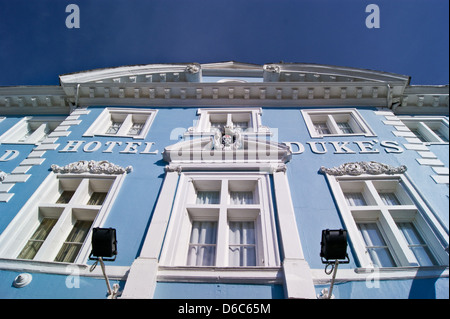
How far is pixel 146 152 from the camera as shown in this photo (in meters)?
9.96

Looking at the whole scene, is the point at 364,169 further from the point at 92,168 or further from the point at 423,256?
the point at 92,168

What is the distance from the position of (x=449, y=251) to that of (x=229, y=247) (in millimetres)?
4850

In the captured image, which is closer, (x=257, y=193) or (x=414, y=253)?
(x=414, y=253)

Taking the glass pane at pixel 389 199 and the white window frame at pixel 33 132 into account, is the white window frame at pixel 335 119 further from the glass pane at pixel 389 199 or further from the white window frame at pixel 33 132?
the white window frame at pixel 33 132

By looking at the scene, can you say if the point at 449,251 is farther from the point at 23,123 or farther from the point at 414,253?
the point at 23,123

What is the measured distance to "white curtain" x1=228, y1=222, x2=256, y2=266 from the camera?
6.78m

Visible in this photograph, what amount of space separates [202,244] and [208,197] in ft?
5.65

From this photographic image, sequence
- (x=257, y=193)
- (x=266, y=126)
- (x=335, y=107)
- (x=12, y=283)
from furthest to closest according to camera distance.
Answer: (x=335, y=107) < (x=266, y=126) < (x=257, y=193) < (x=12, y=283)

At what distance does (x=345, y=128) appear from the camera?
38.9ft

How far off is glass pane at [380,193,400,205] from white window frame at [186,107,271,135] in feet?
14.8

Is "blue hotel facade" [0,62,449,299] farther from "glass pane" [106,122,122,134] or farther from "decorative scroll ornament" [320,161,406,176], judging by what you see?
"glass pane" [106,122,122,134]

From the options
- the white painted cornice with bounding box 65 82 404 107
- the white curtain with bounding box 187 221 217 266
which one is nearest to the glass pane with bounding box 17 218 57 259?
the white curtain with bounding box 187 221 217 266

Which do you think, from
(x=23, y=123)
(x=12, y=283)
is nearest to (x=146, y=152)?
(x=12, y=283)

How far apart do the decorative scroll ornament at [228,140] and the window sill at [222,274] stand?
4509mm
